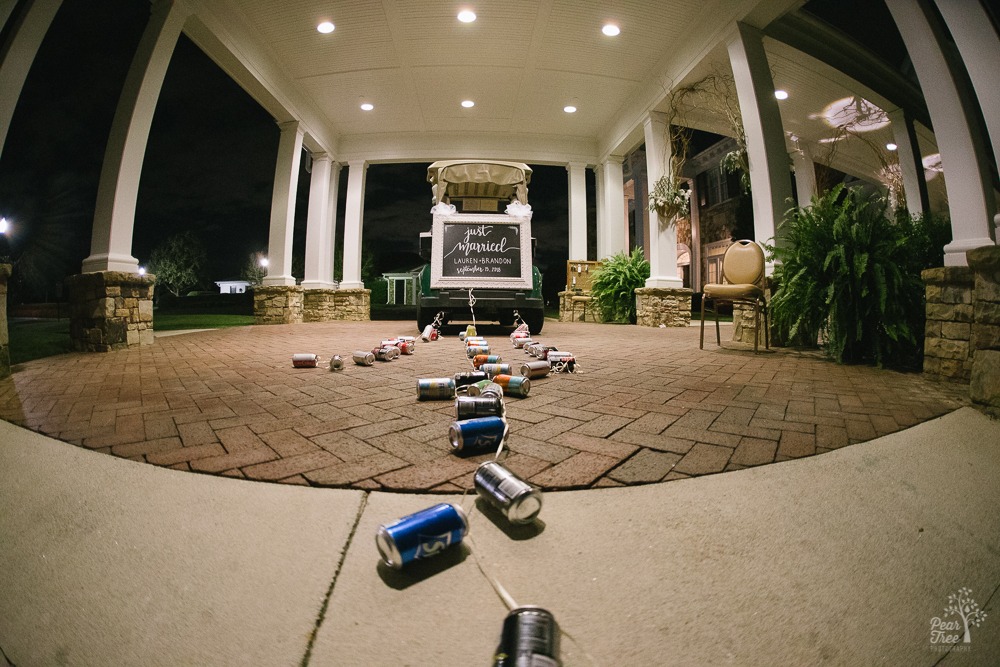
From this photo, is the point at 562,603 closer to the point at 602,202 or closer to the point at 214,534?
the point at 214,534

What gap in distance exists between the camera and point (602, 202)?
1252 centimetres

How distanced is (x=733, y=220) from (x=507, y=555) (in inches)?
844

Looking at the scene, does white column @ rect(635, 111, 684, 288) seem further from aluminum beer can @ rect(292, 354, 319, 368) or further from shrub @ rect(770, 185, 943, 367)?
aluminum beer can @ rect(292, 354, 319, 368)

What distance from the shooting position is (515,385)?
8.32ft

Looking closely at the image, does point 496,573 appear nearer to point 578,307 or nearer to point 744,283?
point 744,283

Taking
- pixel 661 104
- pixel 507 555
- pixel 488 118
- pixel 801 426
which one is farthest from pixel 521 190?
pixel 507 555

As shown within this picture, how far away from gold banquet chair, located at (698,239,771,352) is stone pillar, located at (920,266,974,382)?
151 cm

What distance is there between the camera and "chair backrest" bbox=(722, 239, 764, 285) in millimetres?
4898

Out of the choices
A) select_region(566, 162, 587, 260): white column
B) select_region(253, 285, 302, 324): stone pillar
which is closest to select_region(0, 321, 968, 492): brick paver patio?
select_region(253, 285, 302, 324): stone pillar

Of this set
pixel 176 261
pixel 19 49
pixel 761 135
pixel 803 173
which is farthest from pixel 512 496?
pixel 176 261

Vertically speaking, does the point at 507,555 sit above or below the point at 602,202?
below

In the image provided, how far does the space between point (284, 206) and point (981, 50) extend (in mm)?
11662

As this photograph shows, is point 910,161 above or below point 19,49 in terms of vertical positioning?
above

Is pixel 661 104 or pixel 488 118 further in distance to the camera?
pixel 488 118
